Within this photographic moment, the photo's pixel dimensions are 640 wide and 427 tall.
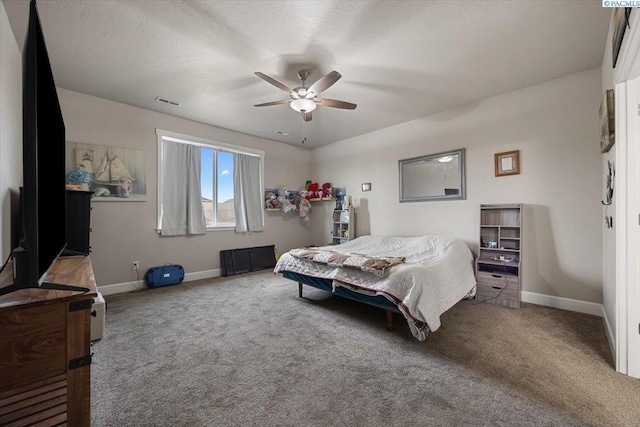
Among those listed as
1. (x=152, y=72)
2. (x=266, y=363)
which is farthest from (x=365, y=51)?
(x=266, y=363)

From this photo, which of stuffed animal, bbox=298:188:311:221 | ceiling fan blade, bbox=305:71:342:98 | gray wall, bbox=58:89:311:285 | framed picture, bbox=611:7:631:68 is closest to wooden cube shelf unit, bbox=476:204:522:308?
framed picture, bbox=611:7:631:68

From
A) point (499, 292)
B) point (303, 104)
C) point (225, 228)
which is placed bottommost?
point (499, 292)

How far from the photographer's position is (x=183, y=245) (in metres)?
4.33

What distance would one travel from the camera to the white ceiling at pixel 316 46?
79.7 inches

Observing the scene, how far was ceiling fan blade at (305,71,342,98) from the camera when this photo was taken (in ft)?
7.86

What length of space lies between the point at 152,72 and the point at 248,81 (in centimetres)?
104

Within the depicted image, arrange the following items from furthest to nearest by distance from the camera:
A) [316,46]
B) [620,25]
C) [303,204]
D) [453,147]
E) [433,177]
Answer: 1. [303,204]
2. [433,177]
3. [453,147]
4. [316,46]
5. [620,25]

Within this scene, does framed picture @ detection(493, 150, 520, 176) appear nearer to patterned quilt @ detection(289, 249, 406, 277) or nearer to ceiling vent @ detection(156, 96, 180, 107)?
patterned quilt @ detection(289, 249, 406, 277)

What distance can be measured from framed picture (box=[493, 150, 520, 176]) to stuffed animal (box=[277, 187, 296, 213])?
3688 millimetres

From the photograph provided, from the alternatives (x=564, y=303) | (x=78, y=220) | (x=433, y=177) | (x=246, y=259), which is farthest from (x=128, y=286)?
(x=564, y=303)

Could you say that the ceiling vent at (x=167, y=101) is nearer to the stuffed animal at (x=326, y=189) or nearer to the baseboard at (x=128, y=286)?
the baseboard at (x=128, y=286)

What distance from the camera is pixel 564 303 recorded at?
300 cm

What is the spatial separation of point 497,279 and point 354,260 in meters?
1.92

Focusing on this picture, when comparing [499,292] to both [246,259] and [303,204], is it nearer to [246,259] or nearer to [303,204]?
[303,204]
